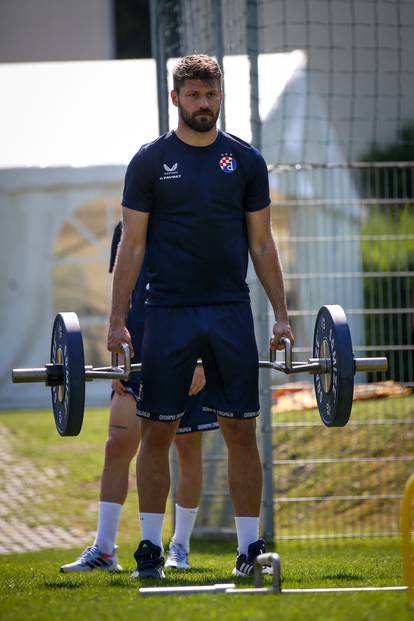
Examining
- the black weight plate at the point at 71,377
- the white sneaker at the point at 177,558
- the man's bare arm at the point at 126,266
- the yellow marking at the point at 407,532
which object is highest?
the man's bare arm at the point at 126,266

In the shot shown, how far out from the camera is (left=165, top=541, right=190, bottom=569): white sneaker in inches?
221

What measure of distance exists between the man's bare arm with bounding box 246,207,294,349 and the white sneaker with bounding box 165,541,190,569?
1.31 m

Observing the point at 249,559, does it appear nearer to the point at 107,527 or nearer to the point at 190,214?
the point at 107,527

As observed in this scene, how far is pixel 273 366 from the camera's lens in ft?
16.0

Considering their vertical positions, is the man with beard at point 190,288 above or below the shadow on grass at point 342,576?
above

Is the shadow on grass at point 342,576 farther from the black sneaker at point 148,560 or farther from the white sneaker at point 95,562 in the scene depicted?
the white sneaker at point 95,562

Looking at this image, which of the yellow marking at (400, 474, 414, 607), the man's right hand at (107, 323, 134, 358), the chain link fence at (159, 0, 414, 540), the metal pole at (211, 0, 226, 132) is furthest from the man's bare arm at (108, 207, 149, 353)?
the metal pole at (211, 0, 226, 132)

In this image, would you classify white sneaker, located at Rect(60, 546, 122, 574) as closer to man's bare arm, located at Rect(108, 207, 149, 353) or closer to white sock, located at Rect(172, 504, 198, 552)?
white sock, located at Rect(172, 504, 198, 552)

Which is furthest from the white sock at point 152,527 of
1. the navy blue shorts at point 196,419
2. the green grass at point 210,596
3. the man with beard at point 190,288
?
the navy blue shorts at point 196,419

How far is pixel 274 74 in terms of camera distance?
9258 mm

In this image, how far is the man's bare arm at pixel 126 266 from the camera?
473 centimetres

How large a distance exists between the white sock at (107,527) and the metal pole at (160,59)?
2.62 meters

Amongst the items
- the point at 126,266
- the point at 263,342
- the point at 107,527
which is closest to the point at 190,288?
the point at 126,266

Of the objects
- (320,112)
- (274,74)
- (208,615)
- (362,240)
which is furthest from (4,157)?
(208,615)
